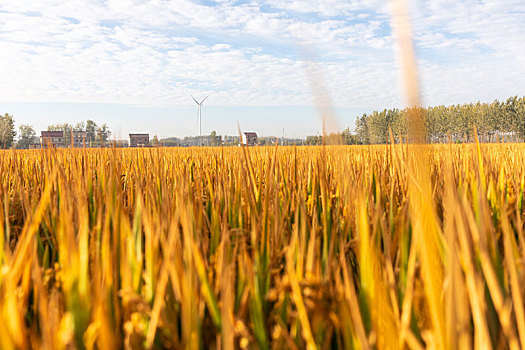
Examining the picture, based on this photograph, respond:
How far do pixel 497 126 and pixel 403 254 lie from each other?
56.2 metres

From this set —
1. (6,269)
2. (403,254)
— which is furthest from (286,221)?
(6,269)

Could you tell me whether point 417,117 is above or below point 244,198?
above

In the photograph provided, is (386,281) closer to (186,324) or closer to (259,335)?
(259,335)

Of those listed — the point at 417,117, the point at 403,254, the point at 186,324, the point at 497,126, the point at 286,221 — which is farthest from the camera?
the point at 497,126

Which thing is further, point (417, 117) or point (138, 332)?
point (138, 332)

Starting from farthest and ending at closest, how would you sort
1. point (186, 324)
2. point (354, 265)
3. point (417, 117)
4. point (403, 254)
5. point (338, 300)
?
point (354, 265), point (403, 254), point (338, 300), point (186, 324), point (417, 117)

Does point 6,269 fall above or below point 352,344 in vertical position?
above

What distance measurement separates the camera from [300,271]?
0.72 meters

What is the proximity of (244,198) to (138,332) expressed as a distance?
27.3 inches

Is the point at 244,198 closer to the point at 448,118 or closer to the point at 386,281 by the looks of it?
the point at 386,281

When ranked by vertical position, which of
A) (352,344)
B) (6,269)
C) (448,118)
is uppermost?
(448,118)

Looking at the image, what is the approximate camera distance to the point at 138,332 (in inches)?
24.6

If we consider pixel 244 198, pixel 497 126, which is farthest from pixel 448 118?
pixel 244 198

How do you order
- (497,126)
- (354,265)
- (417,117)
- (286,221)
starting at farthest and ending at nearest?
1. (497,126)
2. (286,221)
3. (354,265)
4. (417,117)
